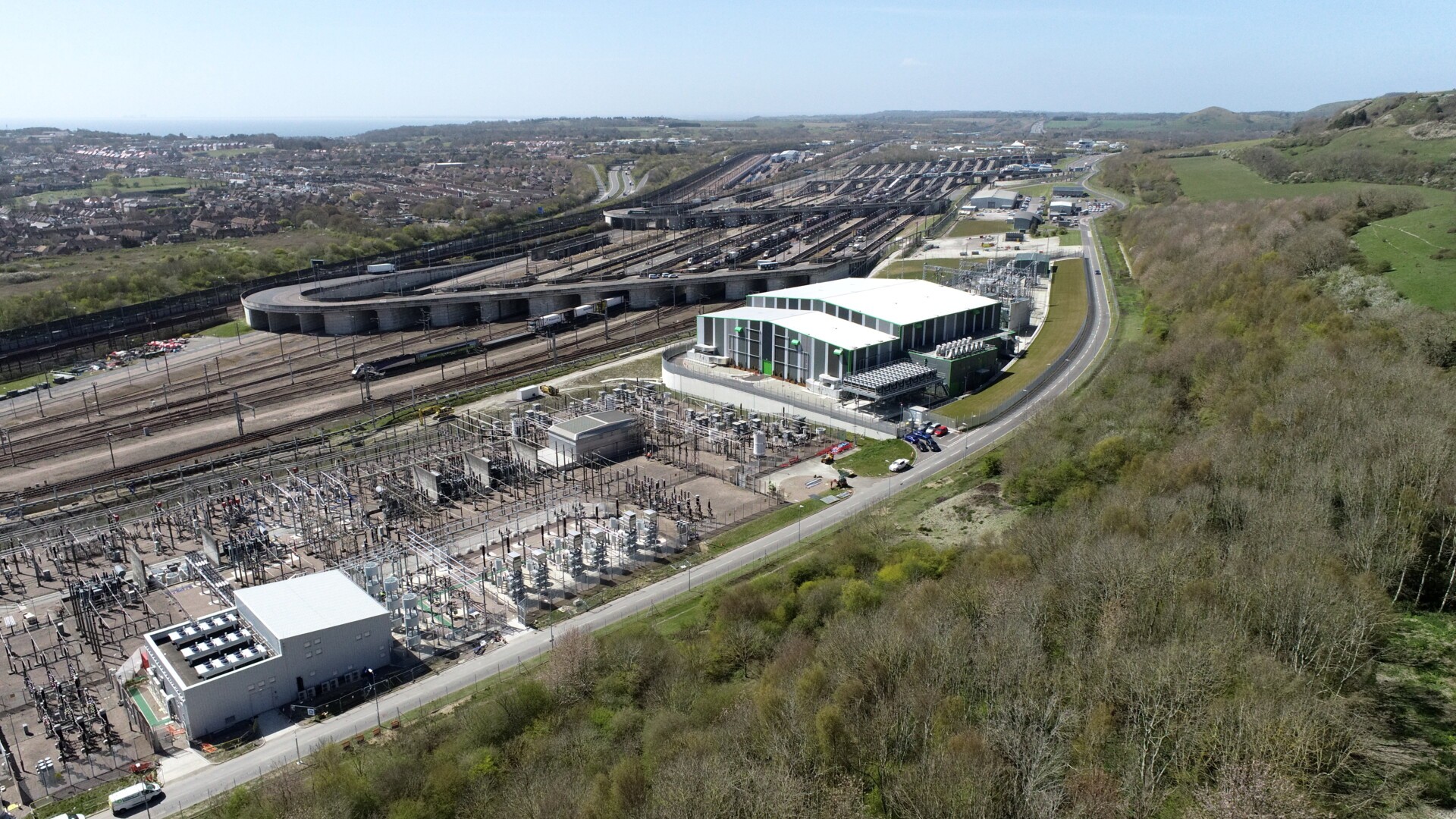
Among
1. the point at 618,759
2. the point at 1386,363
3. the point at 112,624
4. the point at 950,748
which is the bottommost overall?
A: the point at 112,624

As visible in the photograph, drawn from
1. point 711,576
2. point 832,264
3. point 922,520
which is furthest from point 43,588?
point 832,264

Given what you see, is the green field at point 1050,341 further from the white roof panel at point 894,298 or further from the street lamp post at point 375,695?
the street lamp post at point 375,695

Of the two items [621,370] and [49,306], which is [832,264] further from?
[49,306]

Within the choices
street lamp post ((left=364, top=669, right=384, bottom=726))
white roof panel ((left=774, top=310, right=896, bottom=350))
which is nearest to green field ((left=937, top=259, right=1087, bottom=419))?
white roof panel ((left=774, top=310, right=896, bottom=350))

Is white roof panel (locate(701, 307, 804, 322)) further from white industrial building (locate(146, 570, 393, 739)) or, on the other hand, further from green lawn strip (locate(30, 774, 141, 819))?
green lawn strip (locate(30, 774, 141, 819))

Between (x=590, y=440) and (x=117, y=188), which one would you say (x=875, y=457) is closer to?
(x=590, y=440)
